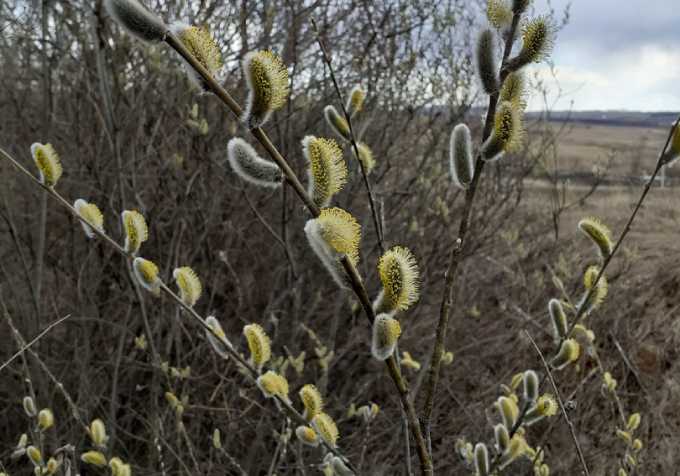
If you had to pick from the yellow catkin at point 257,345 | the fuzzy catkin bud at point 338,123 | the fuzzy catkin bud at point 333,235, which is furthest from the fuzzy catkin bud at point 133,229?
the fuzzy catkin bud at point 333,235

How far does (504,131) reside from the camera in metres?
0.84

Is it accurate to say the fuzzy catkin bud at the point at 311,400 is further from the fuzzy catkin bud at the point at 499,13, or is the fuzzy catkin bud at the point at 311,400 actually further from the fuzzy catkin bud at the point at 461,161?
the fuzzy catkin bud at the point at 499,13

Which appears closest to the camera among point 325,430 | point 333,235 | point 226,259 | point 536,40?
point 333,235

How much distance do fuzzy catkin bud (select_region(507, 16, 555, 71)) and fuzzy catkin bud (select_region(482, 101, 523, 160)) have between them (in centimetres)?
6

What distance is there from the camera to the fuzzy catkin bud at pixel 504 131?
0.84 metres

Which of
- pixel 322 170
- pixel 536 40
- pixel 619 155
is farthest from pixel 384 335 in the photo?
pixel 619 155

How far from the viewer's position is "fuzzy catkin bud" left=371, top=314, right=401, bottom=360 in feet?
2.41

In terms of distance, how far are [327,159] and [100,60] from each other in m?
2.01

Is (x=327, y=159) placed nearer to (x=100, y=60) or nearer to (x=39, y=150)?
(x=39, y=150)

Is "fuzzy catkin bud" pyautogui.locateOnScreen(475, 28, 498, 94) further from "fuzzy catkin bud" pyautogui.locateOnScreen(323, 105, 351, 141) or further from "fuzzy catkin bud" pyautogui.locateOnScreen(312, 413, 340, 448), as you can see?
"fuzzy catkin bud" pyautogui.locateOnScreen(312, 413, 340, 448)

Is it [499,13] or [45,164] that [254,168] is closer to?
[499,13]

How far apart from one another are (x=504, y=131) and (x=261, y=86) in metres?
0.31

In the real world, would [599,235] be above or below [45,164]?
below

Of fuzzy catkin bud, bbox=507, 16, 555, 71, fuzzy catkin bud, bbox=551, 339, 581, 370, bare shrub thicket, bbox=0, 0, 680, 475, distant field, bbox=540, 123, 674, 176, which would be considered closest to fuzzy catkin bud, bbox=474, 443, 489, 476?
fuzzy catkin bud, bbox=551, 339, 581, 370
